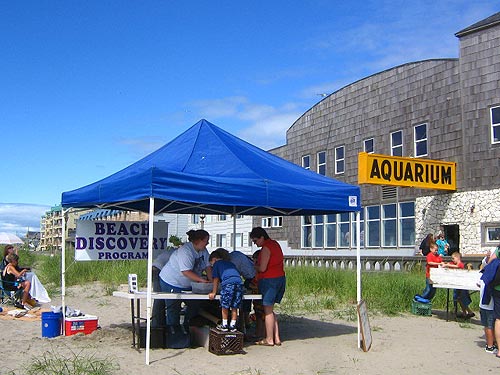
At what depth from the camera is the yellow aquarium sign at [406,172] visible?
2152 centimetres

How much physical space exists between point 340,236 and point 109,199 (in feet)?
76.2

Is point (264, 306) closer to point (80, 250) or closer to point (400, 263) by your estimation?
point (80, 250)

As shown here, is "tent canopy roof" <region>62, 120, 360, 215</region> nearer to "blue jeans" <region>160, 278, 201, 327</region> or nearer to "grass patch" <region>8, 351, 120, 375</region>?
"blue jeans" <region>160, 278, 201, 327</region>

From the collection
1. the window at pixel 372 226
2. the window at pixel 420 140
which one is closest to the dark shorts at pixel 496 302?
the window at pixel 420 140

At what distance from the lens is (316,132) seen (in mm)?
33125

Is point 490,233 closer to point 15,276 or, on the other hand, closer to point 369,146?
point 369,146

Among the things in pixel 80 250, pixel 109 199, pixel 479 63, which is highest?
pixel 479 63

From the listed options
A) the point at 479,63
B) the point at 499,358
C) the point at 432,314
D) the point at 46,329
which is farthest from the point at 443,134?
the point at 46,329

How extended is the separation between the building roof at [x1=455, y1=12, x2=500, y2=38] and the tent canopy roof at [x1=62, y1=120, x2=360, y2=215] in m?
15.2

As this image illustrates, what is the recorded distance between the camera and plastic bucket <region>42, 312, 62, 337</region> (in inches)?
376

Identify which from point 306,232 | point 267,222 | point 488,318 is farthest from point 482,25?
point 267,222

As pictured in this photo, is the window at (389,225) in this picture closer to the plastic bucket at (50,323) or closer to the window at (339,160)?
the window at (339,160)

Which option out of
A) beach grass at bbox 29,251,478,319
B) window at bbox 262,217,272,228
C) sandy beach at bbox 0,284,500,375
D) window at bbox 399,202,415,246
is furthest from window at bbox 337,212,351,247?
sandy beach at bbox 0,284,500,375

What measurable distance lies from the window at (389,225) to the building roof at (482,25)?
7.98 m
